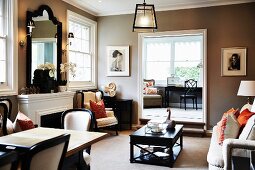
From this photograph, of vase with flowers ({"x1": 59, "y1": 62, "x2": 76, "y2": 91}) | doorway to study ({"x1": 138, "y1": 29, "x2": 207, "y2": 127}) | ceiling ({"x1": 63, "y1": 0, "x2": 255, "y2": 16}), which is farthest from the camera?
doorway to study ({"x1": 138, "y1": 29, "x2": 207, "y2": 127})

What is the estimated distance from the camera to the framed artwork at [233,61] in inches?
224

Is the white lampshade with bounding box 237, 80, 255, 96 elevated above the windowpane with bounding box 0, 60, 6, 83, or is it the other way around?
the windowpane with bounding box 0, 60, 6, 83

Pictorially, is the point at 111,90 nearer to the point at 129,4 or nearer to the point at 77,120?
the point at 129,4

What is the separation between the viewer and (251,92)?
4824mm

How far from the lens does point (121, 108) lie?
6.44 metres

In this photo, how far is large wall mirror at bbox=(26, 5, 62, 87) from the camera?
4.54 metres

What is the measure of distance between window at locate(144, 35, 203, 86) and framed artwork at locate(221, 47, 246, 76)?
12.9 ft

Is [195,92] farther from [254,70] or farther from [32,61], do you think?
[32,61]

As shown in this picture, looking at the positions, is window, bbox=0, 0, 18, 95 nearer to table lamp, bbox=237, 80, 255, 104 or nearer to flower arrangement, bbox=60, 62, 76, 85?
flower arrangement, bbox=60, 62, 76, 85

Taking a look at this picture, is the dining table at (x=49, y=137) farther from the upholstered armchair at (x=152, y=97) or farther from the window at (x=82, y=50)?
the upholstered armchair at (x=152, y=97)

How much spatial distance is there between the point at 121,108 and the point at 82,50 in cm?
174

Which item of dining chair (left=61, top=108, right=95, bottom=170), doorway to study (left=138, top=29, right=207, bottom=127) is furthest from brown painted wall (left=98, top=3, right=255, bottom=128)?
dining chair (left=61, top=108, right=95, bottom=170)

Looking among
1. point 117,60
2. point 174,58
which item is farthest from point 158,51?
point 117,60

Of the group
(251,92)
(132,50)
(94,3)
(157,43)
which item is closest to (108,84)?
(132,50)
